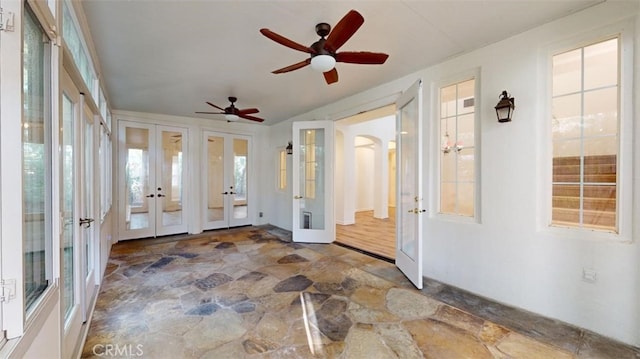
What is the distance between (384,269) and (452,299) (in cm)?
102

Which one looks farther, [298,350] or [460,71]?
[460,71]

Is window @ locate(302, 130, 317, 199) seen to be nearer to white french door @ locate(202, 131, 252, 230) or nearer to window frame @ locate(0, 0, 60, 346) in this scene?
white french door @ locate(202, 131, 252, 230)

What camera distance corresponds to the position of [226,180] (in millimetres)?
6480

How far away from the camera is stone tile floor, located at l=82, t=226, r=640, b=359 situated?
202cm

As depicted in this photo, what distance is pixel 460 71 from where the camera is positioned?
10.0 ft

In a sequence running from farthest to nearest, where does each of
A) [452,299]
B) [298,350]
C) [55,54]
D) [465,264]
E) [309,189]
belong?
1. [309,189]
2. [465,264]
3. [452,299]
4. [298,350]
5. [55,54]

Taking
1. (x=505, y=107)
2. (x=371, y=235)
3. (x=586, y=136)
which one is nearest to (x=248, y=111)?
(x=505, y=107)

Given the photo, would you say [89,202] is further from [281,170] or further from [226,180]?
[281,170]

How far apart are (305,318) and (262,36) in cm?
281

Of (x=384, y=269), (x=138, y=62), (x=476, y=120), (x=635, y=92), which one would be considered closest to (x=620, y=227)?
(x=635, y=92)

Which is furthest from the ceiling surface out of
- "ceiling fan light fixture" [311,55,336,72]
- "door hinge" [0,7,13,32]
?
"door hinge" [0,7,13,32]

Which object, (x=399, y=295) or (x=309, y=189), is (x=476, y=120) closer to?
(x=399, y=295)

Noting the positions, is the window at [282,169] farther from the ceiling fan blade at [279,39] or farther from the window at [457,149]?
the ceiling fan blade at [279,39]

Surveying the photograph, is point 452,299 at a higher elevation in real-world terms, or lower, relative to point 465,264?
lower
